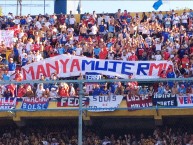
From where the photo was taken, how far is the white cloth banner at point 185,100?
17.6 metres

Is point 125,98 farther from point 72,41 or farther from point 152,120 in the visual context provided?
point 72,41

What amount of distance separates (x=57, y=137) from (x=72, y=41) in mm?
4943

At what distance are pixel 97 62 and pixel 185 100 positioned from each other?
5714mm

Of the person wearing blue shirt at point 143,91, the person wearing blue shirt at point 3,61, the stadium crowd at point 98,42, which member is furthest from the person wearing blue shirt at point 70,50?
the person wearing blue shirt at point 143,91

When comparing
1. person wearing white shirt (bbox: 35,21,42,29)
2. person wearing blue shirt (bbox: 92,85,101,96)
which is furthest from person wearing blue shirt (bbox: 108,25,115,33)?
person wearing blue shirt (bbox: 92,85,101,96)

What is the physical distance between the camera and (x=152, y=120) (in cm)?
2270

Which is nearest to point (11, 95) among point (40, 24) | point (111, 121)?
point (111, 121)

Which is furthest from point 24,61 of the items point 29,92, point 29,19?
point 29,19

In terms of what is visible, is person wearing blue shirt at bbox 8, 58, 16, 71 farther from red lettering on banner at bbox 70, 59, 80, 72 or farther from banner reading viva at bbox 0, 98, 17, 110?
banner reading viva at bbox 0, 98, 17, 110

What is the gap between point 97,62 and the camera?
22.9 meters

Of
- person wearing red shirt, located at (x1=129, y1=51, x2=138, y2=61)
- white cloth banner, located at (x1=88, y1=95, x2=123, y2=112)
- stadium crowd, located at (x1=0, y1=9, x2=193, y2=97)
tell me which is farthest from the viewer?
person wearing red shirt, located at (x1=129, y1=51, x2=138, y2=61)

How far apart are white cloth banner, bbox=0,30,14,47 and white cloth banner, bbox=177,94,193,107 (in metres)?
9.82

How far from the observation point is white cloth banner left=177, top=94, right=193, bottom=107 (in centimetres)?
1758

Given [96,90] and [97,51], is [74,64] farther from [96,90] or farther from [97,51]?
[96,90]
